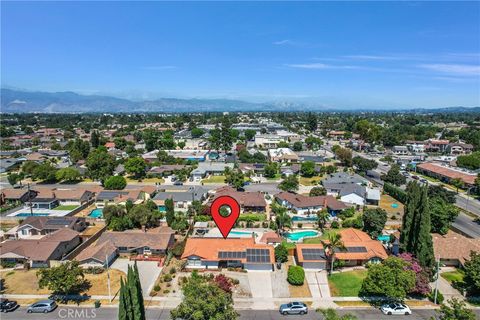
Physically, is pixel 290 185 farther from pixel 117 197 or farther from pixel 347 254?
pixel 117 197

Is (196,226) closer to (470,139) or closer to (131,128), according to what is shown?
(470,139)

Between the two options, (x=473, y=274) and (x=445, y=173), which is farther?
(x=445, y=173)

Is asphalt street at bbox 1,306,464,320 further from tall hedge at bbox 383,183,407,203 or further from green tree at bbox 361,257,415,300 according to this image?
tall hedge at bbox 383,183,407,203

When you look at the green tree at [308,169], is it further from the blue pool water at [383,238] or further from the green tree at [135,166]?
the green tree at [135,166]

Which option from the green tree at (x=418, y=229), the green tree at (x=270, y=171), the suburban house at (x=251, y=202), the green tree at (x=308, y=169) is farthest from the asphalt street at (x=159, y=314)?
the green tree at (x=308, y=169)

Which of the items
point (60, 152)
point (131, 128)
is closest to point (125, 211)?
point (60, 152)

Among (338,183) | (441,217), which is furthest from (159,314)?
(338,183)

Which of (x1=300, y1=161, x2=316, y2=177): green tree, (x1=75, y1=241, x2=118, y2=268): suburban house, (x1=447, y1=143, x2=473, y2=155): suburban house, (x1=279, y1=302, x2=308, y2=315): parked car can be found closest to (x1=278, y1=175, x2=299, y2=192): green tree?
(x1=300, y1=161, x2=316, y2=177): green tree
